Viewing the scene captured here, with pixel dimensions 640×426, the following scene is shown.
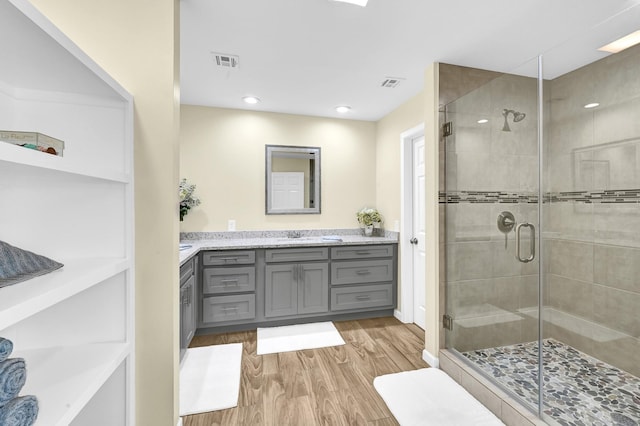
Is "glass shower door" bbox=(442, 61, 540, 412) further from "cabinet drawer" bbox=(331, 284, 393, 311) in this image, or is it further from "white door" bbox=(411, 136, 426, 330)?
"cabinet drawer" bbox=(331, 284, 393, 311)

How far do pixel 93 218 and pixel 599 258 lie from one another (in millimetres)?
3119

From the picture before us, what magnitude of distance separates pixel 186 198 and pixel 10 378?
2.33 metres

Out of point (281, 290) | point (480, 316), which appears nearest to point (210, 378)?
point (281, 290)

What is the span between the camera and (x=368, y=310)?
122 inches

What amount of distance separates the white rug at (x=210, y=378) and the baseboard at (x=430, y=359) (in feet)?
4.90

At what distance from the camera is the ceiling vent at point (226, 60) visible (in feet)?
6.90

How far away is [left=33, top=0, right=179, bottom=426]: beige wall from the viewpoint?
1361 millimetres

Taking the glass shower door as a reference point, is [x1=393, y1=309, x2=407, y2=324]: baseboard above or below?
below

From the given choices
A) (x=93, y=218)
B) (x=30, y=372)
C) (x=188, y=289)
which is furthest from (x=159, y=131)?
(x=188, y=289)

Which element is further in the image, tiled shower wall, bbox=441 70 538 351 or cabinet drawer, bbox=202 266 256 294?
cabinet drawer, bbox=202 266 256 294

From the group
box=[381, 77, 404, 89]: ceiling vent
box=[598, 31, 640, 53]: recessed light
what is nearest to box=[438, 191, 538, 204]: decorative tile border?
box=[598, 31, 640, 53]: recessed light

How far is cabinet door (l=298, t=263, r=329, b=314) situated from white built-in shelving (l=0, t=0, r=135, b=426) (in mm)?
1733

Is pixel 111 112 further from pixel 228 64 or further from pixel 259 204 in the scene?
pixel 259 204

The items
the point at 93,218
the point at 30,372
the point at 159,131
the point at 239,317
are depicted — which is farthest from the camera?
the point at 239,317
